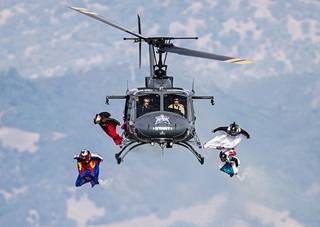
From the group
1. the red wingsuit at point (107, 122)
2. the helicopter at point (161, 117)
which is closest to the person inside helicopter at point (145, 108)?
the helicopter at point (161, 117)

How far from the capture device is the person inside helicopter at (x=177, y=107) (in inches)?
2485

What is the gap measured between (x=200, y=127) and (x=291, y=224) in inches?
2237

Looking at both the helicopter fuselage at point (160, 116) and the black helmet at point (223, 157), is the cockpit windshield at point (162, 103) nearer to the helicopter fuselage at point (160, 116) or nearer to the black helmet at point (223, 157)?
the helicopter fuselage at point (160, 116)

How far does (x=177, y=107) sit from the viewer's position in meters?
63.3

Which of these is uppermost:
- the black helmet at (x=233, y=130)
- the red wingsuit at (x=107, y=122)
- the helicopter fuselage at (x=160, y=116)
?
the red wingsuit at (x=107, y=122)

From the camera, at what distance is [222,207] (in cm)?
9575

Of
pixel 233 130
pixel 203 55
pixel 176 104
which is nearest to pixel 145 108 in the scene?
pixel 176 104

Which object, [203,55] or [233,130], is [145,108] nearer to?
[203,55]

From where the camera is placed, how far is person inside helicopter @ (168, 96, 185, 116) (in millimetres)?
63125

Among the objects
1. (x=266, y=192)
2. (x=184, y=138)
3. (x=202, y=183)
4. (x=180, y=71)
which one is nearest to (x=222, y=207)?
(x=180, y=71)

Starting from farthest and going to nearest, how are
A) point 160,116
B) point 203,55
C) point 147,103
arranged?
point 147,103
point 160,116
point 203,55

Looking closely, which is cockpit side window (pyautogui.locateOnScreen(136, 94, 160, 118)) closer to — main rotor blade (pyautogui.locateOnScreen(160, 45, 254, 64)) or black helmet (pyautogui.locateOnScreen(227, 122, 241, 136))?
main rotor blade (pyautogui.locateOnScreen(160, 45, 254, 64))

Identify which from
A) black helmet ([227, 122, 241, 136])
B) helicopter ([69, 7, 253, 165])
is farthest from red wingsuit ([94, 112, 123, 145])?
black helmet ([227, 122, 241, 136])

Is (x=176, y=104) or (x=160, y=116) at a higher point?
(x=176, y=104)
